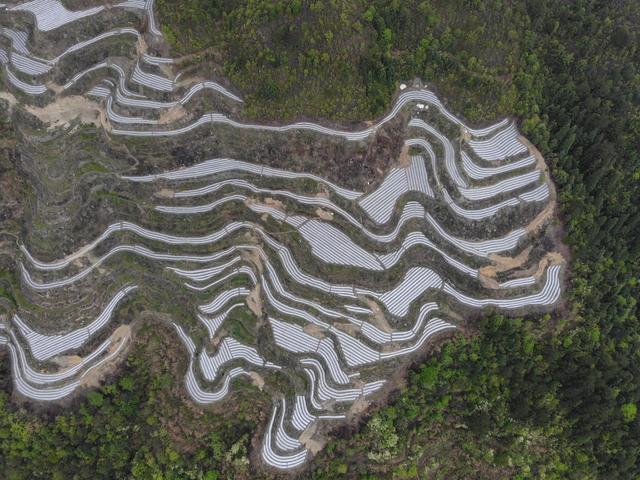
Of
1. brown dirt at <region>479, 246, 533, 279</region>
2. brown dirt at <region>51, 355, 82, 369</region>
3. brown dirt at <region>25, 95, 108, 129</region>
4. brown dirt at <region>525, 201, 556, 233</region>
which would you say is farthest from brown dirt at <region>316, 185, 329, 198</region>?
brown dirt at <region>51, 355, 82, 369</region>

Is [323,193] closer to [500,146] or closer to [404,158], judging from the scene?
[404,158]

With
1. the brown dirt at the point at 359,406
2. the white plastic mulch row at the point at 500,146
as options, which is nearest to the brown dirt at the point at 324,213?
the white plastic mulch row at the point at 500,146

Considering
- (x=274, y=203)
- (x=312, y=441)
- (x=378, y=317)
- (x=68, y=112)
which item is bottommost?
(x=312, y=441)

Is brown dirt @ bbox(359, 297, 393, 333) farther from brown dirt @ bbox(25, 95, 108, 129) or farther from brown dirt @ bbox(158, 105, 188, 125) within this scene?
brown dirt @ bbox(25, 95, 108, 129)

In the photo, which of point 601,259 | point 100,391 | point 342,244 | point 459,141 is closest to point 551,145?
point 459,141

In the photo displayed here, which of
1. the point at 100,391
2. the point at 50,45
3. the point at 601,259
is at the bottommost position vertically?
the point at 100,391

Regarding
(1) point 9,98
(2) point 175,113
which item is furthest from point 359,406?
(1) point 9,98

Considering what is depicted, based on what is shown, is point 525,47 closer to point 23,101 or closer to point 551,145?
point 551,145
